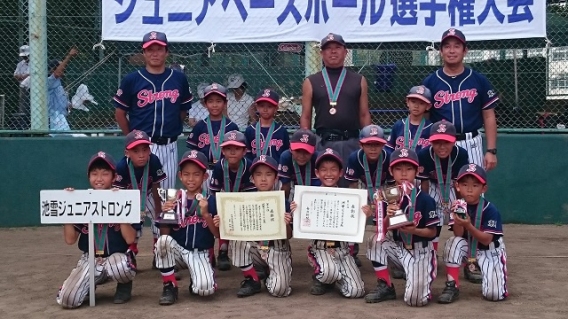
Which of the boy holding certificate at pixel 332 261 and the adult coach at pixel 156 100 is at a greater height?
the adult coach at pixel 156 100

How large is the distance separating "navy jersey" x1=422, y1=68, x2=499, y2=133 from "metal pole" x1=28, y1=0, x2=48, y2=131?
440cm

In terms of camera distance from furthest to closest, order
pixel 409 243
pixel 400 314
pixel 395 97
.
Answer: pixel 395 97
pixel 409 243
pixel 400 314

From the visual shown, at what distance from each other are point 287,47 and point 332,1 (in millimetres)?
678

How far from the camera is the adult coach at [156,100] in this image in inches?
248

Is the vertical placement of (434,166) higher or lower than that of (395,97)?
lower

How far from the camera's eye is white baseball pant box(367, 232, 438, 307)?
5188 millimetres

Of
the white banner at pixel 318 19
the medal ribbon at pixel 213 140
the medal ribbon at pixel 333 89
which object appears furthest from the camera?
the white banner at pixel 318 19

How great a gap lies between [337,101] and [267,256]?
1.37 meters

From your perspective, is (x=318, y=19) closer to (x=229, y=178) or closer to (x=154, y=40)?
(x=154, y=40)

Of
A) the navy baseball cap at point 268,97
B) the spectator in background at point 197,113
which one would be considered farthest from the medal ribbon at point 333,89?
the spectator in background at point 197,113

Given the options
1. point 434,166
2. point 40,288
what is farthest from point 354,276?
point 40,288

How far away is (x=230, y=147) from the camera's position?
19.3 feet

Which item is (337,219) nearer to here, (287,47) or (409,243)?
(409,243)

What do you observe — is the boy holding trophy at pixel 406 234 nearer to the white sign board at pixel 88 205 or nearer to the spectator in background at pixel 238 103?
the white sign board at pixel 88 205
